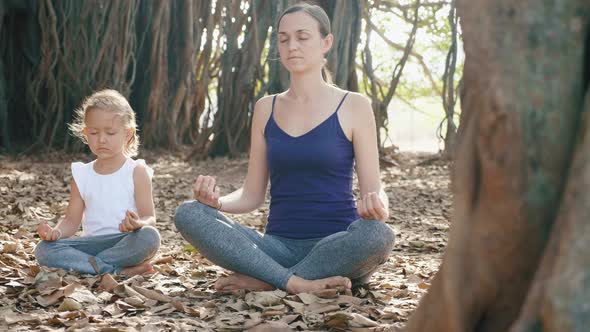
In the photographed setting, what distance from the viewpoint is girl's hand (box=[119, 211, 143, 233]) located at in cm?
291

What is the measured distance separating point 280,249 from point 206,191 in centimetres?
31

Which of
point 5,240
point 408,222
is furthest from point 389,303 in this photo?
point 408,222

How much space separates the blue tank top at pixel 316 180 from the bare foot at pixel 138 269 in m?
0.53

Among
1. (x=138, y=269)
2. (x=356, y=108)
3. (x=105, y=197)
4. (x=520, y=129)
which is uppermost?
(x=520, y=129)

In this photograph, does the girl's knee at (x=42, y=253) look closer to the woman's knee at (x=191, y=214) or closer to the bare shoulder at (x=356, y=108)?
the woman's knee at (x=191, y=214)

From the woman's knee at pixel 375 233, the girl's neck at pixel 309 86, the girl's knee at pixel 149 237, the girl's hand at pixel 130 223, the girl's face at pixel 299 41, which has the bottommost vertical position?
the girl's knee at pixel 149 237

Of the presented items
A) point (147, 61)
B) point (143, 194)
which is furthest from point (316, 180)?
point (147, 61)

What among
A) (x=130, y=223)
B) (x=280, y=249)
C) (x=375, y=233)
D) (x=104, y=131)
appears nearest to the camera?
(x=375, y=233)

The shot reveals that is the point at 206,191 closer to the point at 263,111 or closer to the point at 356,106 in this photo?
the point at 263,111

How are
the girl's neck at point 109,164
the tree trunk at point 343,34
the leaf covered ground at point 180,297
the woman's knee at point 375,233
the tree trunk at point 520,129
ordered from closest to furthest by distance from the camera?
the tree trunk at point 520,129
the leaf covered ground at point 180,297
the woman's knee at point 375,233
the girl's neck at point 109,164
the tree trunk at point 343,34

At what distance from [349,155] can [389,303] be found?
1.70ft

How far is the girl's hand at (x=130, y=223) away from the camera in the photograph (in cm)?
291

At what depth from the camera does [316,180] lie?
9.12 feet

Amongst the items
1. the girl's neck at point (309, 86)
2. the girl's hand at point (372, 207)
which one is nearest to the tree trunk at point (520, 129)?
the girl's hand at point (372, 207)
